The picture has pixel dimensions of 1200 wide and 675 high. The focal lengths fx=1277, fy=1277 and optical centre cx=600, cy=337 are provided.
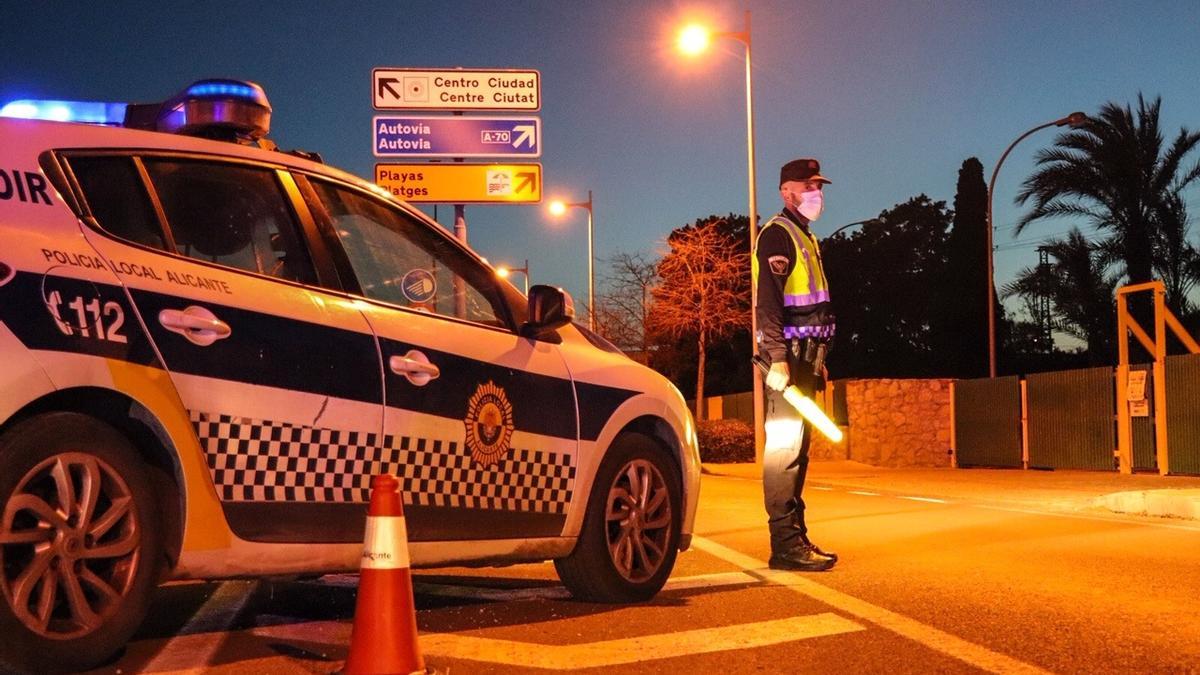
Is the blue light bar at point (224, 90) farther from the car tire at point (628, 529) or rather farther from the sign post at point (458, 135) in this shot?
the sign post at point (458, 135)

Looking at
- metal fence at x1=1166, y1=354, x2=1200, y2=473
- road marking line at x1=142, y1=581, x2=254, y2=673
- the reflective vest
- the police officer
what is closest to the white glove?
the police officer

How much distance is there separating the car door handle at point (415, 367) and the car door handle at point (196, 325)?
72 cm

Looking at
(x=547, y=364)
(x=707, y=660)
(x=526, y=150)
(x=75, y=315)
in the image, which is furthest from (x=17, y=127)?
(x=526, y=150)

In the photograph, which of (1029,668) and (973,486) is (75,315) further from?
(973,486)

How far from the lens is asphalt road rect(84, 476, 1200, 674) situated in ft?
14.6

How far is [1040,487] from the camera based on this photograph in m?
15.8

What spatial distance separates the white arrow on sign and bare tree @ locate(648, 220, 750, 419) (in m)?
17.4

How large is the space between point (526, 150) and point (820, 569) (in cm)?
1208

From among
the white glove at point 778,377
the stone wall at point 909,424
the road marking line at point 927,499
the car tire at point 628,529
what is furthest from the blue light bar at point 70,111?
the stone wall at point 909,424

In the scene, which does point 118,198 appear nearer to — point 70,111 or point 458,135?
point 70,111

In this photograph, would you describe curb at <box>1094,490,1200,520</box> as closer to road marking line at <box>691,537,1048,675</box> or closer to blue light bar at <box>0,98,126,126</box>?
road marking line at <box>691,537,1048,675</box>

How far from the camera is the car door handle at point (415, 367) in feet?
15.5

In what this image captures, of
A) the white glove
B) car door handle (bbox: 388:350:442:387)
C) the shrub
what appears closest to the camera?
car door handle (bbox: 388:350:442:387)

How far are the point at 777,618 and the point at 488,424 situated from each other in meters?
1.46
